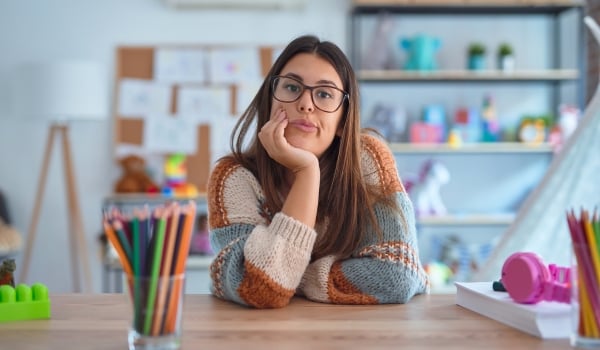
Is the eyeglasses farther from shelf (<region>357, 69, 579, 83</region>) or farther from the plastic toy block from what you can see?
shelf (<region>357, 69, 579, 83</region>)

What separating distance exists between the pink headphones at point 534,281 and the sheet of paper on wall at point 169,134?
3.40 meters

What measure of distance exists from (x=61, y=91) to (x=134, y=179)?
0.62 m

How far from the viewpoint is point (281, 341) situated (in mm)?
1004

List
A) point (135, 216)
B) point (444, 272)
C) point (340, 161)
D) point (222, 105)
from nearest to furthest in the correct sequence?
point (135, 216), point (340, 161), point (444, 272), point (222, 105)

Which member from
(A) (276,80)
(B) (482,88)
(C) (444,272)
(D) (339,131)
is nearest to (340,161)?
(D) (339,131)

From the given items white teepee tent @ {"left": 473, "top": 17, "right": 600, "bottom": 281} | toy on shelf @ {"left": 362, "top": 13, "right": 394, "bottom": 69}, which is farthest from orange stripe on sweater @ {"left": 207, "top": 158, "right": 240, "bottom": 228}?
toy on shelf @ {"left": 362, "top": 13, "right": 394, "bottom": 69}

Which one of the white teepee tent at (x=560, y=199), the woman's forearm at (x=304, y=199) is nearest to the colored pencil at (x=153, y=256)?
the woman's forearm at (x=304, y=199)

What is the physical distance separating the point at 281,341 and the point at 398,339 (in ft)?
0.50

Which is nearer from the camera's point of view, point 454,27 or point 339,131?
point 339,131

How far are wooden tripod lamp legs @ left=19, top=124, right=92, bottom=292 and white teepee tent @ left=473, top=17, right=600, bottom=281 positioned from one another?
7.57 feet

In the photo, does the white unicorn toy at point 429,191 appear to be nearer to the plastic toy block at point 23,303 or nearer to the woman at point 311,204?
the woman at point 311,204

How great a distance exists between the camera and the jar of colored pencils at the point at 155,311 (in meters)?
0.93

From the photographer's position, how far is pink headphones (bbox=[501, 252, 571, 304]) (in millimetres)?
1095

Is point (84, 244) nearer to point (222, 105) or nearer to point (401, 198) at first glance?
point (222, 105)
